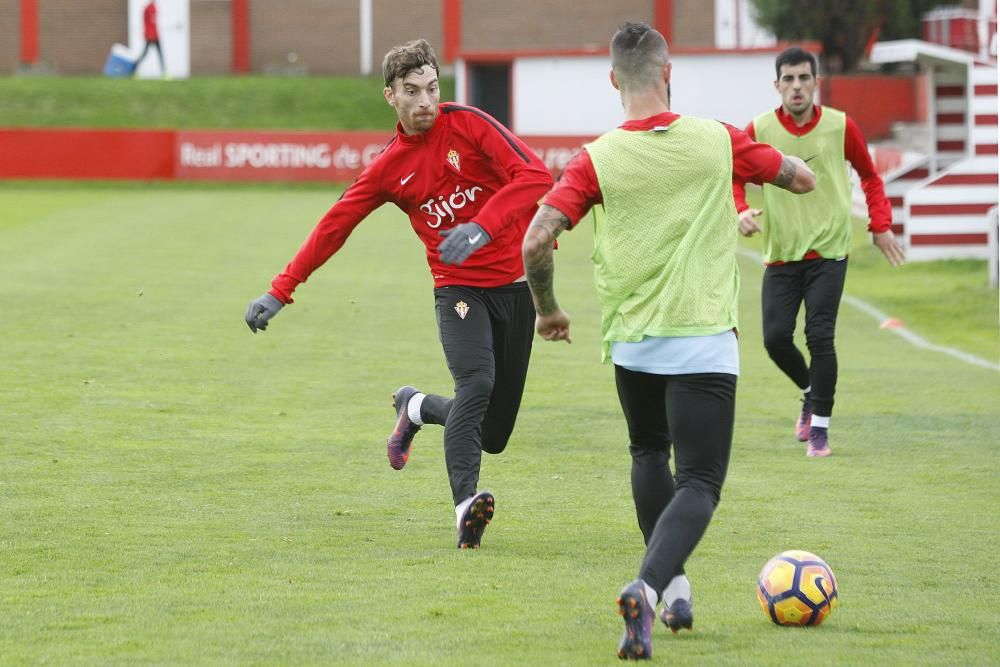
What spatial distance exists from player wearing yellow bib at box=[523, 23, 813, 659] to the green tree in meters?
44.0

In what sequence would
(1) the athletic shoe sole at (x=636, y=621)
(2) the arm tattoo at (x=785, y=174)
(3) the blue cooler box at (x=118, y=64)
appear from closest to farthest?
(1) the athletic shoe sole at (x=636, y=621), (2) the arm tattoo at (x=785, y=174), (3) the blue cooler box at (x=118, y=64)

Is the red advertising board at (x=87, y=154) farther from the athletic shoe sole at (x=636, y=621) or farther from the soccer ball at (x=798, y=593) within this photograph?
the athletic shoe sole at (x=636, y=621)

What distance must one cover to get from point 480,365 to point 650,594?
2.03m

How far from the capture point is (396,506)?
7.81 metres

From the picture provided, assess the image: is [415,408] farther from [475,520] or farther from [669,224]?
[669,224]

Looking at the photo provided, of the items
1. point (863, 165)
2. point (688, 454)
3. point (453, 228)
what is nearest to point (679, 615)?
point (688, 454)

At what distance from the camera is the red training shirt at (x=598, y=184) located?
207 inches

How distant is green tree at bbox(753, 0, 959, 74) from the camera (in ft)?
158

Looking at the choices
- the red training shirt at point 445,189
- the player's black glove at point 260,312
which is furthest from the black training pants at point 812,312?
the player's black glove at point 260,312

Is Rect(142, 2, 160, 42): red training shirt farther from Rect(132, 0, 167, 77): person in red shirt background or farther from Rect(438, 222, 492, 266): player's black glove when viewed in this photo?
Rect(438, 222, 492, 266): player's black glove

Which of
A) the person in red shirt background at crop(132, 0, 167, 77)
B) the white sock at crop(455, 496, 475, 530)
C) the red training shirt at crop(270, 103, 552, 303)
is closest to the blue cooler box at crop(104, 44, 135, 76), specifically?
the person in red shirt background at crop(132, 0, 167, 77)

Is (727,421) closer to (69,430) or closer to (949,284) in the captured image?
(69,430)

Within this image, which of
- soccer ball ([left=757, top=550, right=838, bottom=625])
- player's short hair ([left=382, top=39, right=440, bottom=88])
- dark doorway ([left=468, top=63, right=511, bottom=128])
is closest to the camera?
soccer ball ([left=757, top=550, right=838, bottom=625])

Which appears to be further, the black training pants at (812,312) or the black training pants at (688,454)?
the black training pants at (812,312)
